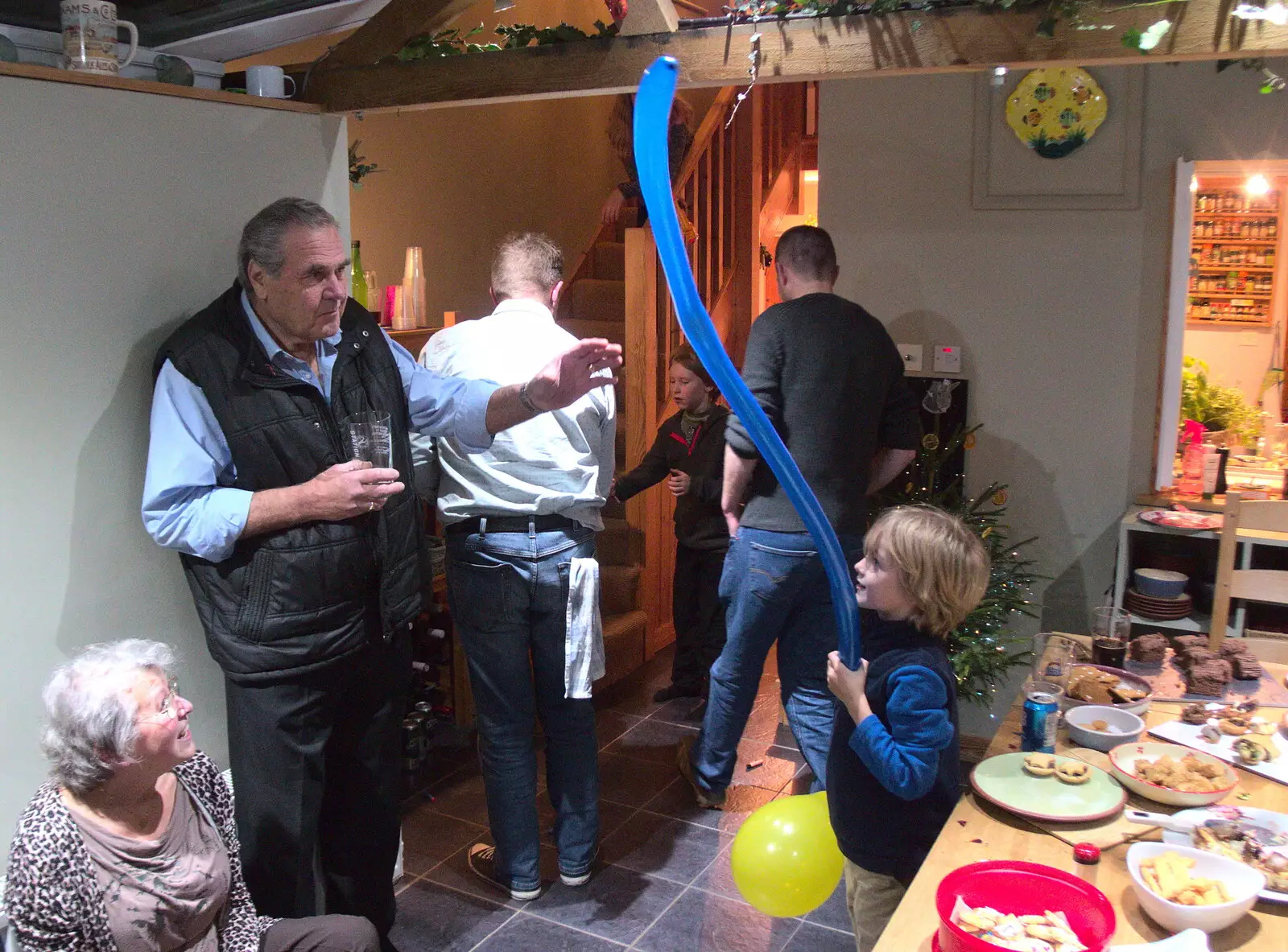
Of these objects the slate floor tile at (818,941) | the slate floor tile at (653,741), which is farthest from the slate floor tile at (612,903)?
the slate floor tile at (653,741)

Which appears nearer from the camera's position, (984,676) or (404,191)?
(984,676)

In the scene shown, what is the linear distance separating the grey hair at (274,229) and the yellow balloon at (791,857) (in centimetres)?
163

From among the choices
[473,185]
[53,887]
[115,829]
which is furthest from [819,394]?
[473,185]

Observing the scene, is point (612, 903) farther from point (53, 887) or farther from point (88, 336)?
point (88, 336)

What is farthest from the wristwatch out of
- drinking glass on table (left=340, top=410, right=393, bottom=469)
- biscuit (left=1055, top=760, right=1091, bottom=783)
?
biscuit (left=1055, top=760, right=1091, bottom=783)

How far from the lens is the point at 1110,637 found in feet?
8.87

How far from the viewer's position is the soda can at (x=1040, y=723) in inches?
90.0

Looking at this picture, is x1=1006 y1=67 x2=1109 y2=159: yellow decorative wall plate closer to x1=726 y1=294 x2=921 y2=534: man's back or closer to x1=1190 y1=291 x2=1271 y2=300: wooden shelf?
x1=726 y1=294 x2=921 y2=534: man's back

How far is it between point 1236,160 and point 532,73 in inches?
98.0

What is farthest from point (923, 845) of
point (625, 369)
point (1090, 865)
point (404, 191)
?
point (404, 191)

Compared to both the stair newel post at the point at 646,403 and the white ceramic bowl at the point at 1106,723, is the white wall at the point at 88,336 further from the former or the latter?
the stair newel post at the point at 646,403

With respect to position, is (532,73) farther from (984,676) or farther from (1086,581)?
(1086,581)

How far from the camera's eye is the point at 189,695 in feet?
Result: 9.29

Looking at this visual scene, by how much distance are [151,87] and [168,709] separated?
4.54 feet
